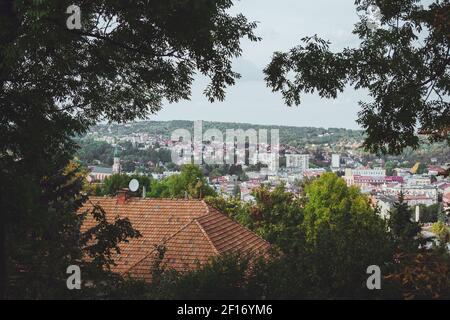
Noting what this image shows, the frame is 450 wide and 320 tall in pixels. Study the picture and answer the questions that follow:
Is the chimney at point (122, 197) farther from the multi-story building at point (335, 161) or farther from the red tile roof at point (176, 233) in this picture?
the multi-story building at point (335, 161)

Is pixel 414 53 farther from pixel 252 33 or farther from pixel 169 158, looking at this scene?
pixel 169 158

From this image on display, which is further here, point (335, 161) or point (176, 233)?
point (335, 161)

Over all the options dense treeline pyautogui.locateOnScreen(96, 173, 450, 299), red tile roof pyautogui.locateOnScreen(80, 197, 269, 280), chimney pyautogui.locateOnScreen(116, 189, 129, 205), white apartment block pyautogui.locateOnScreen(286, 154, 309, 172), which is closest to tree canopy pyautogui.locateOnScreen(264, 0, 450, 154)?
dense treeline pyautogui.locateOnScreen(96, 173, 450, 299)

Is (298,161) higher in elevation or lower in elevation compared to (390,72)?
higher

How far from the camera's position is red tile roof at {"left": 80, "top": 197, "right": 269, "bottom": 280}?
1510 cm

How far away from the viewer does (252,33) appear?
8.42 meters

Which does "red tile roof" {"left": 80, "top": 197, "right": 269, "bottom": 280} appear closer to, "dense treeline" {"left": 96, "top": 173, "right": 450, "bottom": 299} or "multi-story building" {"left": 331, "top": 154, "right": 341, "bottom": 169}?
"dense treeline" {"left": 96, "top": 173, "right": 450, "bottom": 299}

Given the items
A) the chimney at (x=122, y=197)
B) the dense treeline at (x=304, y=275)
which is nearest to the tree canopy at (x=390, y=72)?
the dense treeline at (x=304, y=275)

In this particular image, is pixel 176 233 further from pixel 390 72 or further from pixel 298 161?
pixel 298 161

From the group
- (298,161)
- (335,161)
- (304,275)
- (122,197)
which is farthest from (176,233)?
(335,161)

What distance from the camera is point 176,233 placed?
16.4 metres

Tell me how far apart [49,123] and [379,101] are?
4.31m

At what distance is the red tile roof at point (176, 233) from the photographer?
49.5 feet
